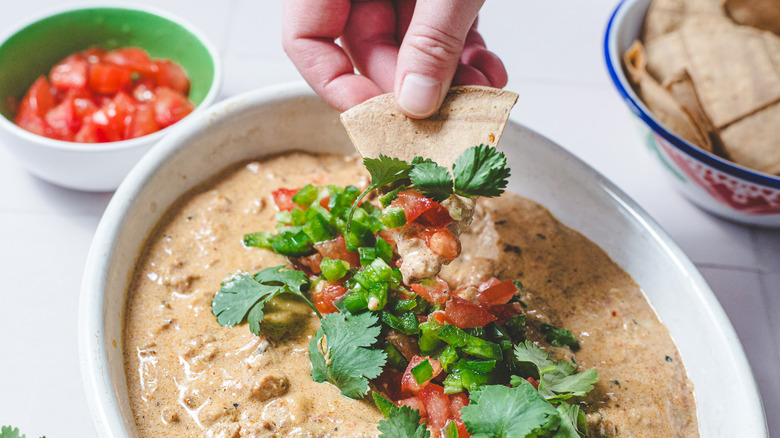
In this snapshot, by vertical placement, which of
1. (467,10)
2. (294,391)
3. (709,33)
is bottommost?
(294,391)

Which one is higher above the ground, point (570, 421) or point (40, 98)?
point (570, 421)

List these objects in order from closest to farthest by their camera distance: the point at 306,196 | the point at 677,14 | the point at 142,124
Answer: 1. the point at 306,196
2. the point at 142,124
3. the point at 677,14

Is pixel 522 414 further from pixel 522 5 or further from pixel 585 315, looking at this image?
pixel 522 5

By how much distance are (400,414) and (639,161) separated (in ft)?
6.08

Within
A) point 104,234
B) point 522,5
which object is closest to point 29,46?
point 104,234

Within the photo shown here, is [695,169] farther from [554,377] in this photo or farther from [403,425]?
[403,425]

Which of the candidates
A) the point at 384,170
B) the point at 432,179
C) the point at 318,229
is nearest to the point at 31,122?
the point at 318,229

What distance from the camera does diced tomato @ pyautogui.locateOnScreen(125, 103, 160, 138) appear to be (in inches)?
102

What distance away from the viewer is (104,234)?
192 cm

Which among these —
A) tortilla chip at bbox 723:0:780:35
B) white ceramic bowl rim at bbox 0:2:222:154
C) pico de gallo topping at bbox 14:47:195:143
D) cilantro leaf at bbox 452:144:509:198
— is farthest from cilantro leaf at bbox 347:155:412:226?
tortilla chip at bbox 723:0:780:35

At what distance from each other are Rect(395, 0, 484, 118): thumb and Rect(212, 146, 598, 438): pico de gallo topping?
18 cm

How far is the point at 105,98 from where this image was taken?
109 inches

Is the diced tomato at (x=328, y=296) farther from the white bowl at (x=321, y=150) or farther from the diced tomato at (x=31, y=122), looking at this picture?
the diced tomato at (x=31, y=122)

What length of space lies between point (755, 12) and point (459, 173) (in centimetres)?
181
